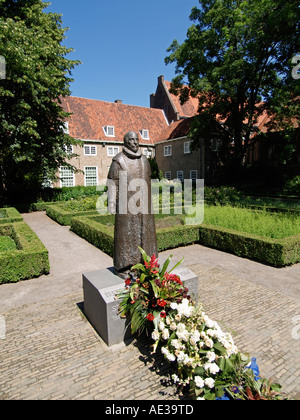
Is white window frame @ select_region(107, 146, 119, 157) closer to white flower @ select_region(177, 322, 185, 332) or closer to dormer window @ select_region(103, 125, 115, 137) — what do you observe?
dormer window @ select_region(103, 125, 115, 137)

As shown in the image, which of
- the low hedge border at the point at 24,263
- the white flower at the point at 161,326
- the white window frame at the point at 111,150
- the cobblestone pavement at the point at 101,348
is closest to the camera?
the cobblestone pavement at the point at 101,348

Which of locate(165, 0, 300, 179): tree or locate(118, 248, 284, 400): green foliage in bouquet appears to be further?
locate(165, 0, 300, 179): tree

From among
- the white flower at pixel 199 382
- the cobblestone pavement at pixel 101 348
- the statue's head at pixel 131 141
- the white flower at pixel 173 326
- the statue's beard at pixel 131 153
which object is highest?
the statue's head at pixel 131 141

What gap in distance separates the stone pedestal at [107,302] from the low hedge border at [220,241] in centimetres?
389

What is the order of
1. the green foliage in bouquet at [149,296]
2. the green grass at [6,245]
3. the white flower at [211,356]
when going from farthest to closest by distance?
the green grass at [6,245] → the green foliage in bouquet at [149,296] → the white flower at [211,356]

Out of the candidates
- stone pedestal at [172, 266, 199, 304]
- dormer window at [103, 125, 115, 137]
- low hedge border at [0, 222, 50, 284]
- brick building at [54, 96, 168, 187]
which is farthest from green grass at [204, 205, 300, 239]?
dormer window at [103, 125, 115, 137]

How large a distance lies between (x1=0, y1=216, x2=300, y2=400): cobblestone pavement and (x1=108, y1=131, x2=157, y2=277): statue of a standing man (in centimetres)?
→ 145

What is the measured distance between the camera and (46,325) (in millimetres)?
4922

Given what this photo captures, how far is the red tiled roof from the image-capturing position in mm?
28812

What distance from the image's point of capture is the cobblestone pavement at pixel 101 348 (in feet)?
11.1

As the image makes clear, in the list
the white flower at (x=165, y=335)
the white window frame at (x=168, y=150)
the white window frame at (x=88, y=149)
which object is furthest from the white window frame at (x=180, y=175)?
the white flower at (x=165, y=335)

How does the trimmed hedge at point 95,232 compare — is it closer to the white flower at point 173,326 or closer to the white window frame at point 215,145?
the white flower at point 173,326

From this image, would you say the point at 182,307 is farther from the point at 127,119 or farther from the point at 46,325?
the point at 127,119
